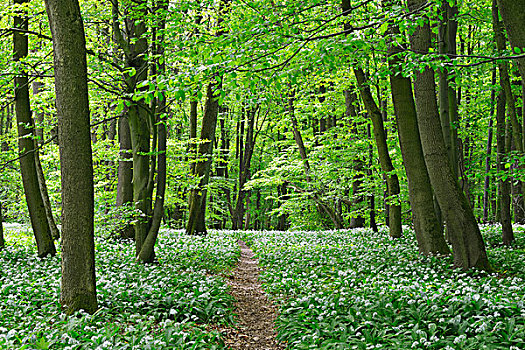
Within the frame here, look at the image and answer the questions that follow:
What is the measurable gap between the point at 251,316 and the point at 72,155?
3858mm

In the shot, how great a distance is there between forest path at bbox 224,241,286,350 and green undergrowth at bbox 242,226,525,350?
23 centimetres

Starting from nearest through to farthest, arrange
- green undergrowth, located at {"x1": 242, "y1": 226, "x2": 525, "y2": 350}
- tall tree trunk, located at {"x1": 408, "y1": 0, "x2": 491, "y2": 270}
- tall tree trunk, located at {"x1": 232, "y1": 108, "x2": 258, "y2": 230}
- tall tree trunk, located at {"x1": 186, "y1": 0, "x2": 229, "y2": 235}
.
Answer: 1. green undergrowth, located at {"x1": 242, "y1": 226, "x2": 525, "y2": 350}
2. tall tree trunk, located at {"x1": 408, "y1": 0, "x2": 491, "y2": 270}
3. tall tree trunk, located at {"x1": 186, "y1": 0, "x2": 229, "y2": 235}
4. tall tree trunk, located at {"x1": 232, "y1": 108, "x2": 258, "y2": 230}

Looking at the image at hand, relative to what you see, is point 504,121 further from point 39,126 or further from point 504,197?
point 39,126

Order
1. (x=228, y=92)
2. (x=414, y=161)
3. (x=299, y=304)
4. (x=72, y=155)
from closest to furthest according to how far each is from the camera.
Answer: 1. (x=72, y=155)
2. (x=299, y=304)
3. (x=228, y=92)
4. (x=414, y=161)

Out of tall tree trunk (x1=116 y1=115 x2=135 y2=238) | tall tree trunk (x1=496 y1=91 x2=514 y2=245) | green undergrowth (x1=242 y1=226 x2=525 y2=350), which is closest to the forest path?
green undergrowth (x1=242 y1=226 x2=525 y2=350)

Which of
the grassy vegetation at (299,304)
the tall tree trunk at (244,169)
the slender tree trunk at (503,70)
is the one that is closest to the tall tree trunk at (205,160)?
the grassy vegetation at (299,304)

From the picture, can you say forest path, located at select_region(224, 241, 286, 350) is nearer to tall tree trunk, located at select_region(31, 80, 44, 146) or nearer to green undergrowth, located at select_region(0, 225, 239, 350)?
green undergrowth, located at select_region(0, 225, 239, 350)

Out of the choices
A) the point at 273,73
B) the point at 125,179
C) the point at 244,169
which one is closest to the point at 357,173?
the point at 125,179

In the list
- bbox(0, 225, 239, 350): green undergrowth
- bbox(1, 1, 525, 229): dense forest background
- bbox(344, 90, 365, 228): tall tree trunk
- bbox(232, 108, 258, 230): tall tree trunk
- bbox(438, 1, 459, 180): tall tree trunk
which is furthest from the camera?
bbox(232, 108, 258, 230): tall tree trunk

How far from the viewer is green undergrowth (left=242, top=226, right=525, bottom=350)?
4641mm

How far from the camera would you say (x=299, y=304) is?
6543 mm

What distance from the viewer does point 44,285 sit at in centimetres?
701

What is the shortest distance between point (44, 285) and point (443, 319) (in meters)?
6.34

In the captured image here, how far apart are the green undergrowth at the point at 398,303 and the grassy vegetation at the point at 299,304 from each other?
0.06 ft
